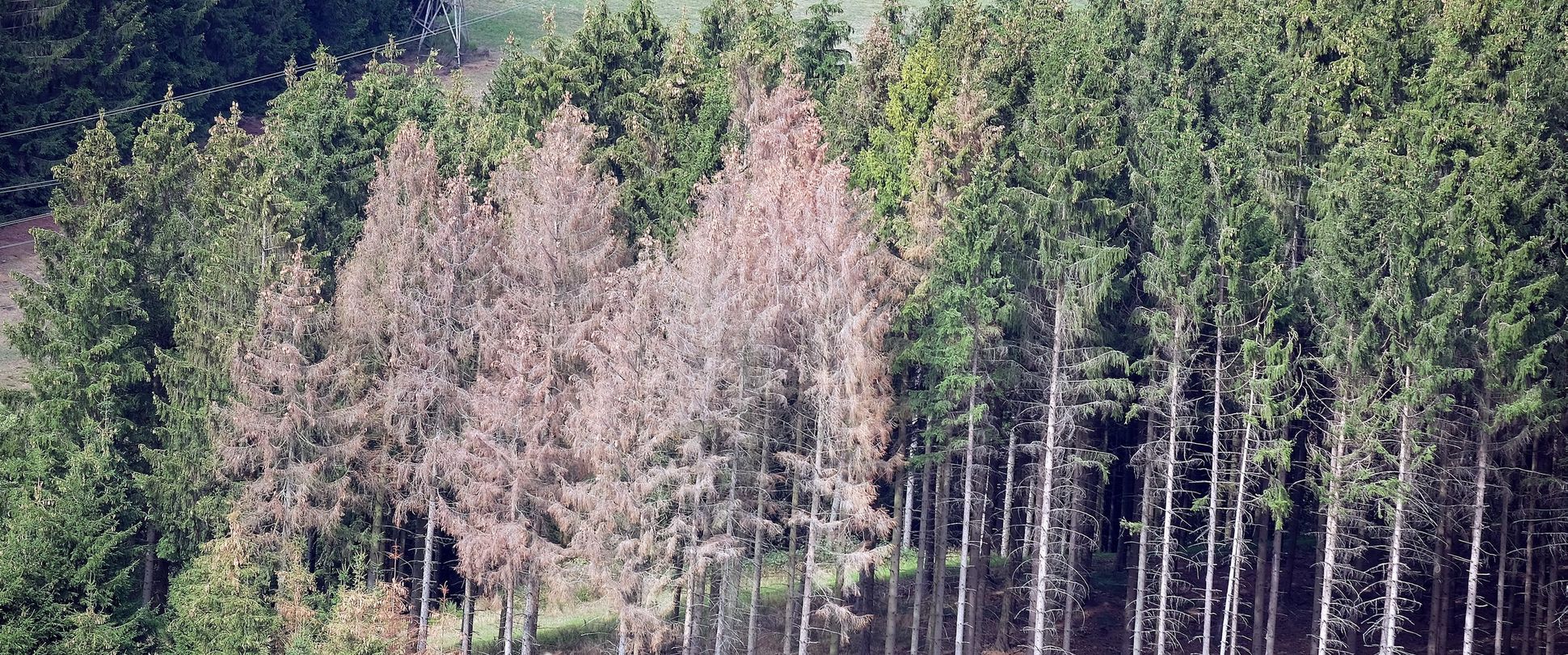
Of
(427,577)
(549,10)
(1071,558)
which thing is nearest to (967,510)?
(1071,558)

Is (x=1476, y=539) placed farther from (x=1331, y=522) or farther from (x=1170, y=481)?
(x=1170, y=481)

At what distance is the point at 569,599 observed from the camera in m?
46.4

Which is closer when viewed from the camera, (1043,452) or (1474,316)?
(1474,316)

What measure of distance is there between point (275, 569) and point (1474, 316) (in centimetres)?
3198

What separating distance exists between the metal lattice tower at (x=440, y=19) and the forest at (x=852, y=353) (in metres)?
39.6

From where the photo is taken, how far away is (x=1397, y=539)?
1582 inches

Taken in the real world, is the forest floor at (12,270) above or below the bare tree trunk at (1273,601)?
above

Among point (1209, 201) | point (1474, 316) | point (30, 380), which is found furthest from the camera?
point (30, 380)

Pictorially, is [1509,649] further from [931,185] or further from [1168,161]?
[931,185]

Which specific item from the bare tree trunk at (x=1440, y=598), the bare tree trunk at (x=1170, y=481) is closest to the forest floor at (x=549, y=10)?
the bare tree trunk at (x=1170, y=481)

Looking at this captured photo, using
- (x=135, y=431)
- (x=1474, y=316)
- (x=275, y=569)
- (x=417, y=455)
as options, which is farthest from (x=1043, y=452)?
(x=135, y=431)

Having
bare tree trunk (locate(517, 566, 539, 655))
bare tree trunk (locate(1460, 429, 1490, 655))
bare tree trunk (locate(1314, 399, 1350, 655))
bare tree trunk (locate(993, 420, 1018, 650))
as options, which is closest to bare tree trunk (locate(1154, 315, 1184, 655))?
bare tree trunk (locate(1314, 399, 1350, 655))

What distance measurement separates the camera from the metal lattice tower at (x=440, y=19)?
Answer: 9281 centimetres

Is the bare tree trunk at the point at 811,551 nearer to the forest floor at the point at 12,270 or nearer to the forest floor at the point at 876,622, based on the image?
the forest floor at the point at 876,622
